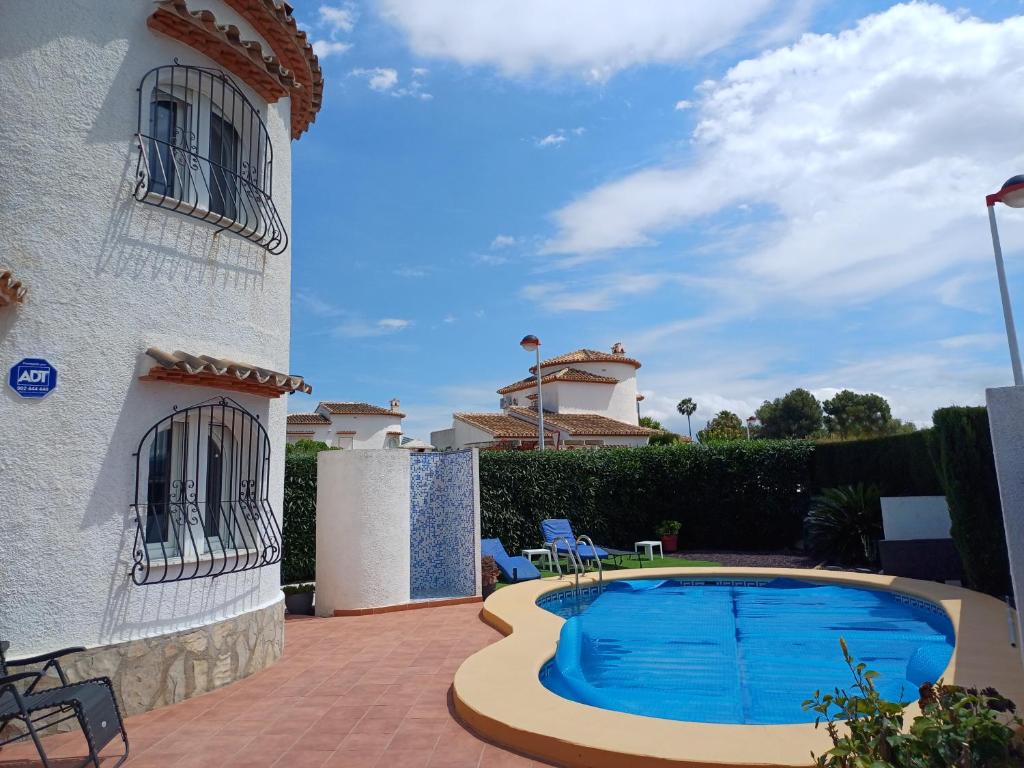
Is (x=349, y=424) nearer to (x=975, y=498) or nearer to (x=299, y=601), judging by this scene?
(x=299, y=601)

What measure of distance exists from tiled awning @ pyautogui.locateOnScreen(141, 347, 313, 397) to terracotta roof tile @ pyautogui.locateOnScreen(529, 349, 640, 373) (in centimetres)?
4071

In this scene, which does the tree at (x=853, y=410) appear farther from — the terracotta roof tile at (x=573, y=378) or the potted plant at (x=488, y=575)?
the potted plant at (x=488, y=575)

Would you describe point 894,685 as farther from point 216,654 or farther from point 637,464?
point 637,464

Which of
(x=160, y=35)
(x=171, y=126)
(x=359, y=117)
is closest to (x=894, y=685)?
(x=171, y=126)

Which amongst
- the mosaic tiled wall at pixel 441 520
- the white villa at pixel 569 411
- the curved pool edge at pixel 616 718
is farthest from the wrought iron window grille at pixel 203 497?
the white villa at pixel 569 411

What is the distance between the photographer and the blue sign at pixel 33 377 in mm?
6586

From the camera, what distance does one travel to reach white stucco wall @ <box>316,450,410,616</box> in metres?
12.7

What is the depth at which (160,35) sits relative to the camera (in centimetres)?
779

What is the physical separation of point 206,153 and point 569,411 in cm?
3804

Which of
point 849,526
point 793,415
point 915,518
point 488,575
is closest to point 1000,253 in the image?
point 915,518

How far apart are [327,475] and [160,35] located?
310 inches

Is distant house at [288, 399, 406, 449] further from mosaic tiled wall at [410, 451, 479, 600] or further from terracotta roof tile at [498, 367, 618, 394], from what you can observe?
mosaic tiled wall at [410, 451, 479, 600]

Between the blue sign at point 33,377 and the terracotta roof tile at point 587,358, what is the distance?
42646 millimetres

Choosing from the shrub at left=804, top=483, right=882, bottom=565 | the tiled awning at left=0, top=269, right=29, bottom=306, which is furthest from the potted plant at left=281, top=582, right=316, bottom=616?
the shrub at left=804, top=483, right=882, bottom=565
